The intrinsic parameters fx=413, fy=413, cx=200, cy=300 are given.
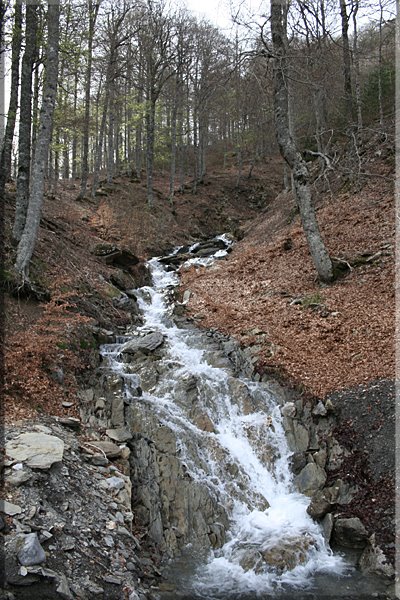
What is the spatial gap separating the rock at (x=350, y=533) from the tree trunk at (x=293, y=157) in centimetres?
720

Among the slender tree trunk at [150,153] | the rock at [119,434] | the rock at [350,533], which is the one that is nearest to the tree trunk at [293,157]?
the rock at [350,533]

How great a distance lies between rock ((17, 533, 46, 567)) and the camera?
4141mm

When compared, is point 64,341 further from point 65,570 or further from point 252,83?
point 252,83

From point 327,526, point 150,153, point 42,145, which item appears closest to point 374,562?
point 327,526

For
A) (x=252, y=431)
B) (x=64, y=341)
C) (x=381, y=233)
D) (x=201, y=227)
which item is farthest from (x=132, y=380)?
(x=201, y=227)

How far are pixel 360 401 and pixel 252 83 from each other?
10.1 m

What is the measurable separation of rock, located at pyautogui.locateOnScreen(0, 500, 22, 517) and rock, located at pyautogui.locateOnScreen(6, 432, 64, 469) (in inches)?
28.2

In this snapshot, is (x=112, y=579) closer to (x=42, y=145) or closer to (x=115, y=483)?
(x=115, y=483)

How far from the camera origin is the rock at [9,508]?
4.54 m

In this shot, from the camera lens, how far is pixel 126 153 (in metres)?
38.8

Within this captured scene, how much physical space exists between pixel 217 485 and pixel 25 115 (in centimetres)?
1086

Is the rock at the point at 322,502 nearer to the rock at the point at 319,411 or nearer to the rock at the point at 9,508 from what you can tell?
the rock at the point at 319,411

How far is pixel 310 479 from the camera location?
734 cm

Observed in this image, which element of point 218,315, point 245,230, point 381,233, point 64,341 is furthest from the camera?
point 245,230
